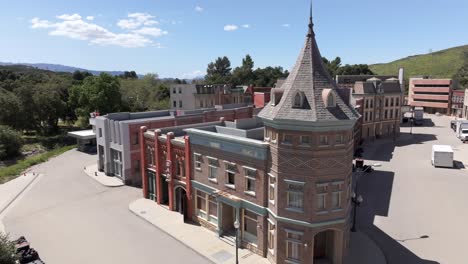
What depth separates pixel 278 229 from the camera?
58.6 ft

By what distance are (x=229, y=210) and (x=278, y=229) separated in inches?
210

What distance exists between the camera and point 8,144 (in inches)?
2002

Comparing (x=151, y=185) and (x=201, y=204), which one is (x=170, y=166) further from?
(x=151, y=185)

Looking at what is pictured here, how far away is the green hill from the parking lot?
12921cm

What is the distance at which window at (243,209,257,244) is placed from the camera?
20.2 metres

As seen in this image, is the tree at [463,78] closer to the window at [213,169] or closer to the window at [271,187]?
the window at [213,169]

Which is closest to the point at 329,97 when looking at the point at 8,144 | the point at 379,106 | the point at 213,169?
the point at 213,169

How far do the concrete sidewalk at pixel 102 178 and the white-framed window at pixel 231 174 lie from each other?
1805cm

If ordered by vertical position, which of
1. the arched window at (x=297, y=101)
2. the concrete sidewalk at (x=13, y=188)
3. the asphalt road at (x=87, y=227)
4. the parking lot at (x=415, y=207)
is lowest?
the concrete sidewalk at (x=13, y=188)

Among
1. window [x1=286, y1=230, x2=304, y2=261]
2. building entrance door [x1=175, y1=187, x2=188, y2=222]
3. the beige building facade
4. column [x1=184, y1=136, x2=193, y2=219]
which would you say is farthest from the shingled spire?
the beige building facade

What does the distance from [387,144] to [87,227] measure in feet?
158

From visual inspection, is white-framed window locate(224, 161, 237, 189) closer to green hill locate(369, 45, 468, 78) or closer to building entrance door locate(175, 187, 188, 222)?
building entrance door locate(175, 187, 188, 222)

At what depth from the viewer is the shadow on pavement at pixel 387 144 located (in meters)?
45.2

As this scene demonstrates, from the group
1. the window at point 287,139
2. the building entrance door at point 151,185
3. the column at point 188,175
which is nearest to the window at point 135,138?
the building entrance door at point 151,185
